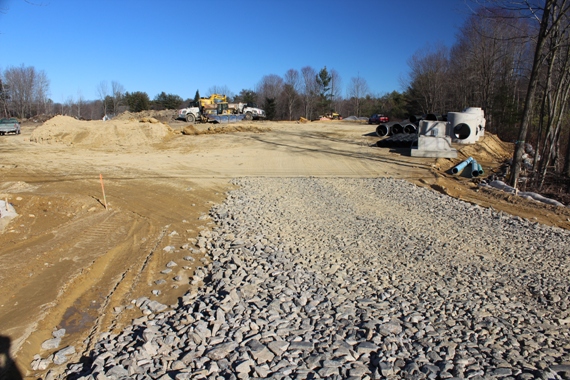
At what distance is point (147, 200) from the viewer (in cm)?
1080

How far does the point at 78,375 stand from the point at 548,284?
6.33 m

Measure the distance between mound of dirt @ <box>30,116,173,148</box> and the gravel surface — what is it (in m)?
18.2

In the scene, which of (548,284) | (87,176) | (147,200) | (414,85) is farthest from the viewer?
(414,85)

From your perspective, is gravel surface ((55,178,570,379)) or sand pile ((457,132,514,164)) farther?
sand pile ((457,132,514,164))

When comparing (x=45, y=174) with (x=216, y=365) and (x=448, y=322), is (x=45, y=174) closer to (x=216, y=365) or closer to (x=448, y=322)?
(x=216, y=365)

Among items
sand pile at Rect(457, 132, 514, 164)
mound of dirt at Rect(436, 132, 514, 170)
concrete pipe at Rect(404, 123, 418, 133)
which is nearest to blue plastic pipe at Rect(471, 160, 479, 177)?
mound of dirt at Rect(436, 132, 514, 170)

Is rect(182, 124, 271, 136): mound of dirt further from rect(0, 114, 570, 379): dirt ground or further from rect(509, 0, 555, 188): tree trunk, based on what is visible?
rect(509, 0, 555, 188): tree trunk

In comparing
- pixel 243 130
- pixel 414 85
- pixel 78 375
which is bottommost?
pixel 78 375

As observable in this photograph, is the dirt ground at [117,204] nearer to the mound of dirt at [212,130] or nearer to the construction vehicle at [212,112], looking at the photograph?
the mound of dirt at [212,130]

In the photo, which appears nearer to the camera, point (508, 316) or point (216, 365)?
point (216, 365)

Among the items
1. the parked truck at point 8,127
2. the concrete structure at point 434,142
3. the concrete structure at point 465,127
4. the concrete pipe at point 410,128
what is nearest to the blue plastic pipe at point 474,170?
the concrete structure at point 434,142

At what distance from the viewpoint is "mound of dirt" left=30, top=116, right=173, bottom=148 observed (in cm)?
2397

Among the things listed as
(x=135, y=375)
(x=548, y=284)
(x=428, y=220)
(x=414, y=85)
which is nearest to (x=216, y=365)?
(x=135, y=375)

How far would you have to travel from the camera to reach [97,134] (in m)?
24.5
